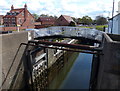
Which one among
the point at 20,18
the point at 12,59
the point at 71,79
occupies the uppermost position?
the point at 20,18

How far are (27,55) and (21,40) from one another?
4.27 ft

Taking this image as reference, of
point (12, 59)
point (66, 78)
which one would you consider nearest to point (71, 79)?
point (66, 78)

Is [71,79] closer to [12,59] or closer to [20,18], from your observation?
[12,59]

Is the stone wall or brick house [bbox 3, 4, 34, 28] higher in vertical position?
brick house [bbox 3, 4, 34, 28]

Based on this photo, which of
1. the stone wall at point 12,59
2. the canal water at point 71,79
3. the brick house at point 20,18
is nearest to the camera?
the stone wall at point 12,59

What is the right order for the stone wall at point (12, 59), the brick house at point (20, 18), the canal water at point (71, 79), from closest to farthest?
1. the stone wall at point (12, 59)
2. the canal water at point (71, 79)
3. the brick house at point (20, 18)

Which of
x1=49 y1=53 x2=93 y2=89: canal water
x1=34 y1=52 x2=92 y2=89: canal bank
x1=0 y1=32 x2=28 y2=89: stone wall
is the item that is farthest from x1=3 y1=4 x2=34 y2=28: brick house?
x1=0 y1=32 x2=28 y2=89: stone wall

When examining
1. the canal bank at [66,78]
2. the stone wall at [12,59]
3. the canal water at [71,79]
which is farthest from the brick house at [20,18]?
the stone wall at [12,59]

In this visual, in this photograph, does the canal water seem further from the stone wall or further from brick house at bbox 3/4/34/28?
brick house at bbox 3/4/34/28

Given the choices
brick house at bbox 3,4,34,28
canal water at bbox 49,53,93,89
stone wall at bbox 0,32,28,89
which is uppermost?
brick house at bbox 3,4,34,28

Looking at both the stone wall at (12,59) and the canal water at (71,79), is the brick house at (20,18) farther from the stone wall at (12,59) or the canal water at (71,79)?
the stone wall at (12,59)

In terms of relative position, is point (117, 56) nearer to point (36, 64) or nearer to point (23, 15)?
point (36, 64)

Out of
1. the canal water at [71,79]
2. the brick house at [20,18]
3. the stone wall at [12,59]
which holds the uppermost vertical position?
the brick house at [20,18]

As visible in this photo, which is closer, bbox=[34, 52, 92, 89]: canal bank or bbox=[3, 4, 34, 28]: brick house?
bbox=[34, 52, 92, 89]: canal bank
